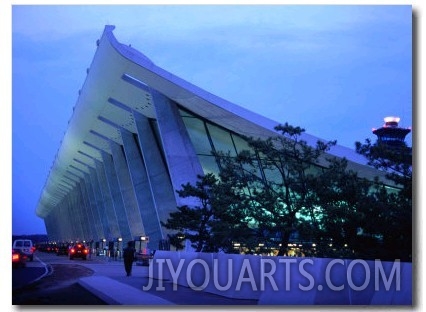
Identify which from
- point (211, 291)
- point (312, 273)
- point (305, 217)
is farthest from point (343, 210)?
point (312, 273)

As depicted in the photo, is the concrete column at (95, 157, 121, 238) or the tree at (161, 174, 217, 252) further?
the concrete column at (95, 157, 121, 238)

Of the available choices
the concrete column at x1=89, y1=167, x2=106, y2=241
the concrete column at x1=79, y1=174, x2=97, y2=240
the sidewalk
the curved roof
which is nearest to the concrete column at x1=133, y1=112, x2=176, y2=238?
the curved roof

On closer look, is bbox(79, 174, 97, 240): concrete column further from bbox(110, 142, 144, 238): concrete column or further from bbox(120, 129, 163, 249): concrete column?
bbox(120, 129, 163, 249): concrete column

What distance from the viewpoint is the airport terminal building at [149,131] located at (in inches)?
1259

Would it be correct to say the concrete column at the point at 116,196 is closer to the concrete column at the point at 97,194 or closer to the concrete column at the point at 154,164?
the concrete column at the point at 97,194

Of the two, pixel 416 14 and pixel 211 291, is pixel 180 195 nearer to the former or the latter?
pixel 211 291

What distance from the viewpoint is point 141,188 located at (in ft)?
155

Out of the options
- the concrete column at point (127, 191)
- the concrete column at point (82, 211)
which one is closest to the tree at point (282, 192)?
the concrete column at point (127, 191)

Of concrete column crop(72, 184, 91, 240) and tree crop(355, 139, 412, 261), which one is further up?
tree crop(355, 139, 412, 261)

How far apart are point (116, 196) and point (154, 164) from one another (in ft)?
64.6

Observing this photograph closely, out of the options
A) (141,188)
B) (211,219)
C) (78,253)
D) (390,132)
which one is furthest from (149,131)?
(390,132)

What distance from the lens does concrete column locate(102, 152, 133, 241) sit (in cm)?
5825

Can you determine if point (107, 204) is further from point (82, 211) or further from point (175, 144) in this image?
point (175, 144)
